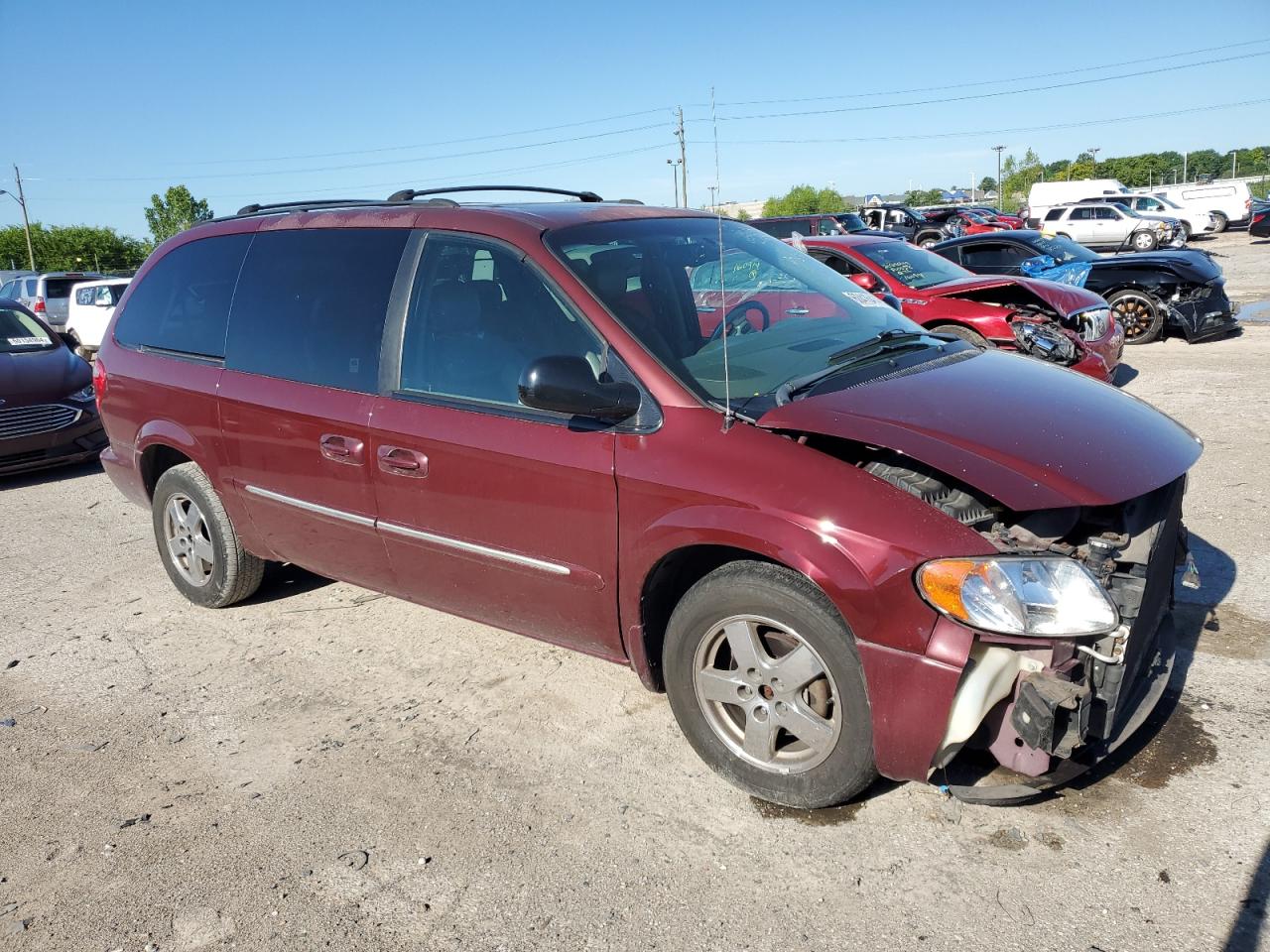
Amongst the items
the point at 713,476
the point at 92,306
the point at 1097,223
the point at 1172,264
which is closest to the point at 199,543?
the point at 713,476

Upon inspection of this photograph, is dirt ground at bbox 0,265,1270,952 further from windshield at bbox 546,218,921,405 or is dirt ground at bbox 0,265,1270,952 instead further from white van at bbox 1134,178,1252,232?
white van at bbox 1134,178,1252,232

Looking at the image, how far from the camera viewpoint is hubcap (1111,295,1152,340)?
471 inches

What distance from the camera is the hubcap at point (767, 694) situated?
9.40 feet

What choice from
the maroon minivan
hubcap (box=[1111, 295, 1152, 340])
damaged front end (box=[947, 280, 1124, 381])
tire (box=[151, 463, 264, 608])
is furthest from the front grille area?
hubcap (box=[1111, 295, 1152, 340])

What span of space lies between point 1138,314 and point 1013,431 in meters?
10.6

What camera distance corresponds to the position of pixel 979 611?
2539mm

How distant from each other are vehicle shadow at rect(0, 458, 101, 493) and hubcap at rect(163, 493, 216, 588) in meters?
4.11

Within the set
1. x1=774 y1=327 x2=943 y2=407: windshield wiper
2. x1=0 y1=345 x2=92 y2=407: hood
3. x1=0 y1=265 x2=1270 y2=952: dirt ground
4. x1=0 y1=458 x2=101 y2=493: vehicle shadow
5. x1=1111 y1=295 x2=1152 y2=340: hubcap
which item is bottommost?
x1=0 y1=265 x2=1270 y2=952: dirt ground

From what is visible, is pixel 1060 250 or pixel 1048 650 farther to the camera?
pixel 1060 250

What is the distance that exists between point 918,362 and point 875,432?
0.85m

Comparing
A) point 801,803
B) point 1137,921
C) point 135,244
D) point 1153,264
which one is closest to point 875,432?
point 801,803

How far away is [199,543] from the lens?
4.93m

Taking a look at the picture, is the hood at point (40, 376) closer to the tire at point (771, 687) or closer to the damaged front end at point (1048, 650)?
the tire at point (771, 687)

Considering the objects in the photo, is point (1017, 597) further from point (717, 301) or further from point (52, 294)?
point (52, 294)
